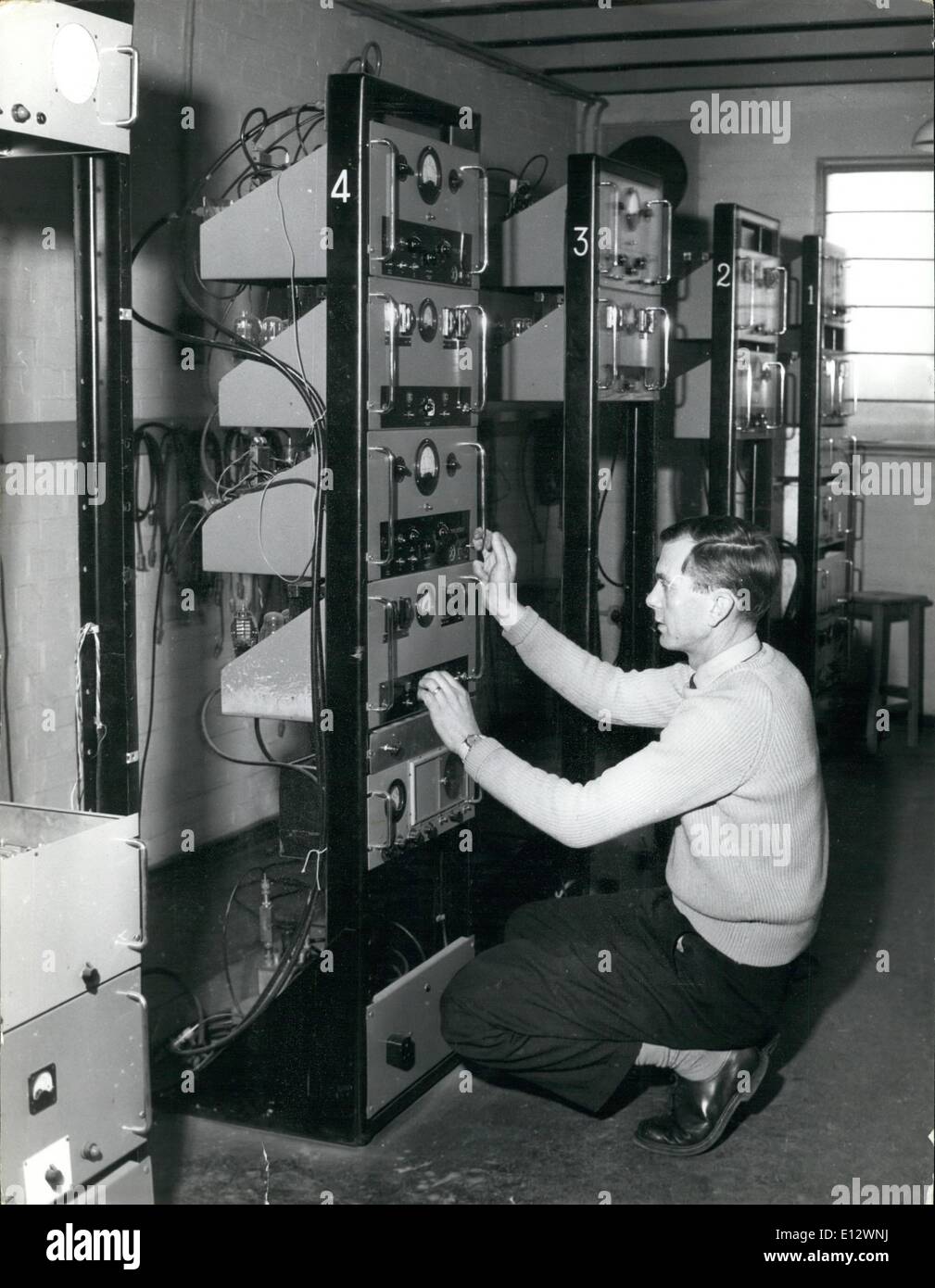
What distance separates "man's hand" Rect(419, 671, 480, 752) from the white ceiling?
4.16 metres

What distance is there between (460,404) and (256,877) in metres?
2.25

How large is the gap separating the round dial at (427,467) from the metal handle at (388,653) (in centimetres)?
29

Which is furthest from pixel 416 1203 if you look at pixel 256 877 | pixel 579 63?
pixel 579 63

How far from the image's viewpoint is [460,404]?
11.5 ft

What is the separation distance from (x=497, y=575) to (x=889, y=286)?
17.6ft

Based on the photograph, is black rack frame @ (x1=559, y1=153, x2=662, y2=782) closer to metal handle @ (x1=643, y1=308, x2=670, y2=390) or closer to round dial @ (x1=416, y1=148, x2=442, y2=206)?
metal handle @ (x1=643, y1=308, x2=670, y2=390)

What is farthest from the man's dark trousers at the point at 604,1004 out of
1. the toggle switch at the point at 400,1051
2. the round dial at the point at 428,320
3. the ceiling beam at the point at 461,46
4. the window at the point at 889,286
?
the window at the point at 889,286

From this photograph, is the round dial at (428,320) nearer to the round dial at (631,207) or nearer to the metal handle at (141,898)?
the round dial at (631,207)

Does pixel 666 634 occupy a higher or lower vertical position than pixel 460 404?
lower

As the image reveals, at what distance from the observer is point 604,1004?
124 inches

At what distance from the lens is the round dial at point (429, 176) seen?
3.21m

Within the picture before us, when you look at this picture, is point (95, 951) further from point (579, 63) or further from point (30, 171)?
point (579, 63)

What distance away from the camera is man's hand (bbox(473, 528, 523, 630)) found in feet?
11.6

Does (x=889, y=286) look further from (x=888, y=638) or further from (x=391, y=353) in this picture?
(x=391, y=353)
